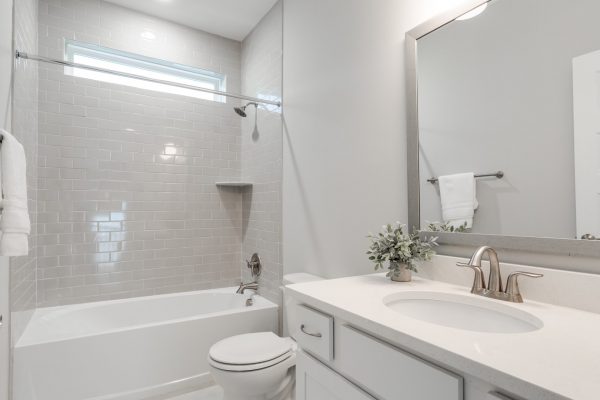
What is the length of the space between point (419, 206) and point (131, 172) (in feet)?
8.01

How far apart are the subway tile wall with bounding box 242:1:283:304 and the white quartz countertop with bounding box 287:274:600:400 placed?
1.72m

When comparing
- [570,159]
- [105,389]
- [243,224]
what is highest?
[570,159]

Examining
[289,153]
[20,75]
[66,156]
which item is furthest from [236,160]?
[20,75]

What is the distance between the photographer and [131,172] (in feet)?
9.25

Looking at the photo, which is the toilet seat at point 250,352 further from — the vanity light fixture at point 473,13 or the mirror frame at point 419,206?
the vanity light fixture at point 473,13

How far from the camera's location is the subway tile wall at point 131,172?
2.54m

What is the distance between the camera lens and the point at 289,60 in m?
2.57

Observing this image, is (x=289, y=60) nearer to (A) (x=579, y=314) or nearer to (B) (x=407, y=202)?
(B) (x=407, y=202)

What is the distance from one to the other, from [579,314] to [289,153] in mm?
1976

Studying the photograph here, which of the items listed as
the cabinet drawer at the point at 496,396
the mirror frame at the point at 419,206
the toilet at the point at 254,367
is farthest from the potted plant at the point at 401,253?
the cabinet drawer at the point at 496,396

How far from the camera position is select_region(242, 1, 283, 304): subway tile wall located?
8.88ft

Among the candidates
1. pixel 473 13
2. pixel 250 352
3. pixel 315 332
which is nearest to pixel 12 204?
pixel 315 332

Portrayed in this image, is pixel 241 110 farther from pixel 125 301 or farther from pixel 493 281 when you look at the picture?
pixel 493 281

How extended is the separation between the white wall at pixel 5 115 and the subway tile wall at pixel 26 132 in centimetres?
14
